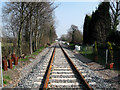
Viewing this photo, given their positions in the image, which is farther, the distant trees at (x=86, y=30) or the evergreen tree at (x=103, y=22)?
the distant trees at (x=86, y=30)

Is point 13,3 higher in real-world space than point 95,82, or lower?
higher

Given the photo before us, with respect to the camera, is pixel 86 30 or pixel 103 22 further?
pixel 86 30

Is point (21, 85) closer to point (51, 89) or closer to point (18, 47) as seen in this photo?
point (51, 89)

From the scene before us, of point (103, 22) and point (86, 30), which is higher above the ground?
point (103, 22)

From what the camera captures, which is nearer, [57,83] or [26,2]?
[57,83]

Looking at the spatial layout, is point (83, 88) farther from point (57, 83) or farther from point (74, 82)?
point (57, 83)

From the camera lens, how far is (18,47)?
551 inches

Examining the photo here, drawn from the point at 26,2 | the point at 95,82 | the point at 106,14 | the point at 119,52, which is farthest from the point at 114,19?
the point at 95,82

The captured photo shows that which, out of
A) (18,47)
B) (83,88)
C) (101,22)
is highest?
(101,22)

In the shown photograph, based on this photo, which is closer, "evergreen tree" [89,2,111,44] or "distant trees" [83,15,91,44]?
"evergreen tree" [89,2,111,44]

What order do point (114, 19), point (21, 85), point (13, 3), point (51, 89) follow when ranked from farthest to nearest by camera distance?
1. point (114, 19)
2. point (13, 3)
3. point (21, 85)
4. point (51, 89)

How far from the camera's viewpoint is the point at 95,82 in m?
5.46

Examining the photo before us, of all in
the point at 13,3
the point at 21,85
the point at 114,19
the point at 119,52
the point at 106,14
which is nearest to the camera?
the point at 21,85

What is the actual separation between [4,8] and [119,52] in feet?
41.5
